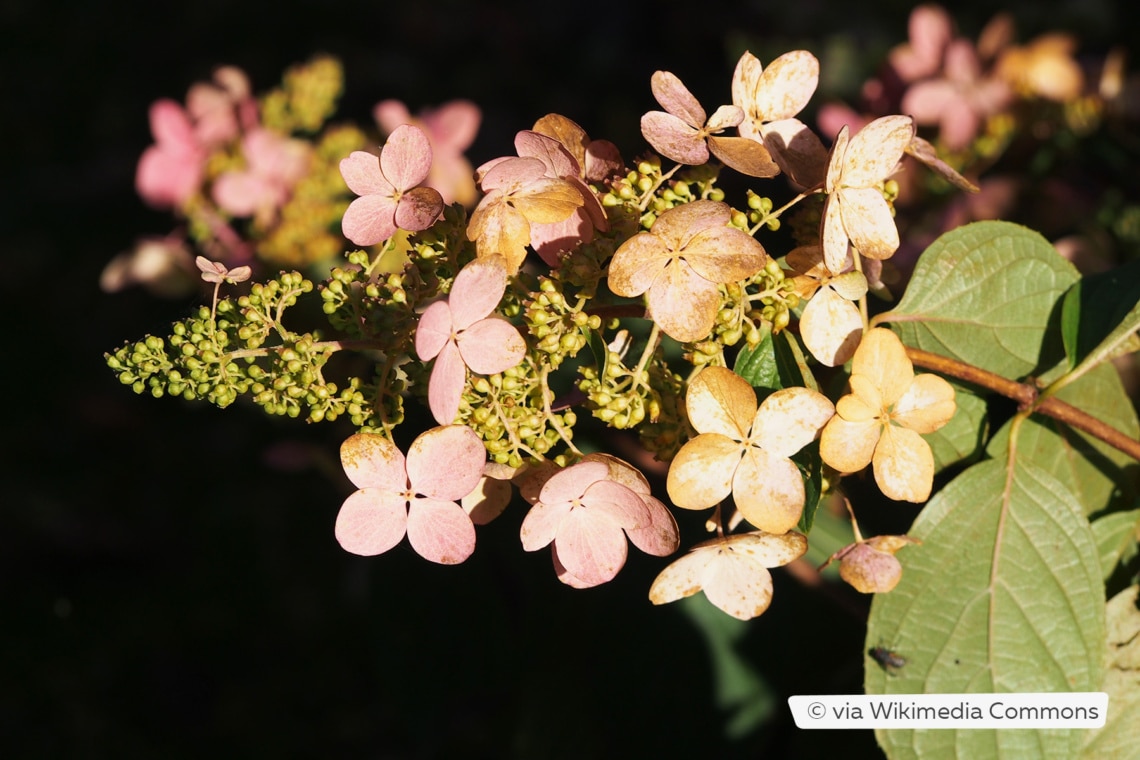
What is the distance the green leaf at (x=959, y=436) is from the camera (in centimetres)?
94

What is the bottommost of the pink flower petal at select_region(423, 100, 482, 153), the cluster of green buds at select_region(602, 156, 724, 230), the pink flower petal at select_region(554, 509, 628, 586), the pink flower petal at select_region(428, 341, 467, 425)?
the pink flower petal at select_region(554, 509, 628, 586)

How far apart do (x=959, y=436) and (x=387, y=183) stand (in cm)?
61

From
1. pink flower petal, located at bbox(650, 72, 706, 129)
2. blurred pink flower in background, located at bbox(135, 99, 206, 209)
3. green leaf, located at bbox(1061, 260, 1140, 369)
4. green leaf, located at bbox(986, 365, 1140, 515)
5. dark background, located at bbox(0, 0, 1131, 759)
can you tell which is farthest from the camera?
blurred pink flower in background, located at bbox(135, 99, 206, 209)

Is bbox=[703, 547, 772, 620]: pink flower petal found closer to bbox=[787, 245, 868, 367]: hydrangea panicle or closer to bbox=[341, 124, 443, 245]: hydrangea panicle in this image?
bbox=[787, 245, 868, 367]: hydrangea panicle

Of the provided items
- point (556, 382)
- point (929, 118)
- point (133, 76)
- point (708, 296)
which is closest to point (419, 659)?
point (556, 382)

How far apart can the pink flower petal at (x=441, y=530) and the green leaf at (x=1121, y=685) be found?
0.67 metres

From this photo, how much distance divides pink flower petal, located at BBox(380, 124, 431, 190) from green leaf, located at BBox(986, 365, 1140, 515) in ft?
2.27

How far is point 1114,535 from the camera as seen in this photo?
3.22ft

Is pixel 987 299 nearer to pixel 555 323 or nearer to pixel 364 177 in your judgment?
pixel 555 323

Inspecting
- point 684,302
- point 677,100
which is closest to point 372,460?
Result: point 684,302

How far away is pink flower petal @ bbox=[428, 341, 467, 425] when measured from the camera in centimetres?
68

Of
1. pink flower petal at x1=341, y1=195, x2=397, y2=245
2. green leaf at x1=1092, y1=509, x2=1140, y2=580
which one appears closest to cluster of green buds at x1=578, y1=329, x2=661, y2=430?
pink flower petal at x1=341, y1=195, x2=397, y2=245

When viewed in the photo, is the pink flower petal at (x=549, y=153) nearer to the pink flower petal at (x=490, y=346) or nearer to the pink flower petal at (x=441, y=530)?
the pink flower petal at (x=490, y=346)

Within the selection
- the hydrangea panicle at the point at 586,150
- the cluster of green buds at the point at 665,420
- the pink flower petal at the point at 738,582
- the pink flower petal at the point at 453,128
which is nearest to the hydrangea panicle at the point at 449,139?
the pink flower petal at the point at 453,128
